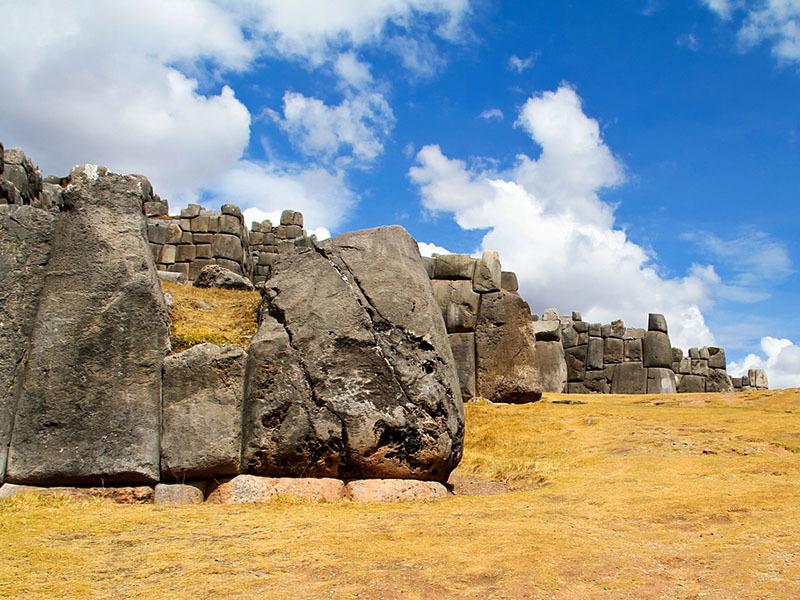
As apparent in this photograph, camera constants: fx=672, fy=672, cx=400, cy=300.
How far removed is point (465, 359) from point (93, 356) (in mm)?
9001

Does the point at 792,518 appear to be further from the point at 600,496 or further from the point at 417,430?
the point at 417,430

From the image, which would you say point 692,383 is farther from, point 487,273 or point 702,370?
point 487,273

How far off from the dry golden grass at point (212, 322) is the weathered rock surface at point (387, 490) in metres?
1.78

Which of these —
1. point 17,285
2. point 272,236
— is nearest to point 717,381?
point 272,236

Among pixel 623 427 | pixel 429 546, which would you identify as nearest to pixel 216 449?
pixel 429 546

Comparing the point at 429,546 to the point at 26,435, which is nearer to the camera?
the point at 429,546

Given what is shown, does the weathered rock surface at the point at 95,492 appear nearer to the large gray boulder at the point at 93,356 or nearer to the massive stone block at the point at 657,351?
the large gray boulder at the point at 93,356

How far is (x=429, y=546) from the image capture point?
12.5 ft

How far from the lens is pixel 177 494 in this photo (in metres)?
5.18

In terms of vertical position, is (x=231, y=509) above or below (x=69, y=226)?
below

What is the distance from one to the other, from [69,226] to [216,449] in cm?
220

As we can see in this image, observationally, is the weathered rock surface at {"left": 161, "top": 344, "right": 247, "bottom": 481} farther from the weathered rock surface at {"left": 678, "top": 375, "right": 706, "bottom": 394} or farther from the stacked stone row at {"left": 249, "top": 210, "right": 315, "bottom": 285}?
the weathered rock surface at {"left": 678, "top": 375, "right": 706, "bottom": 394}

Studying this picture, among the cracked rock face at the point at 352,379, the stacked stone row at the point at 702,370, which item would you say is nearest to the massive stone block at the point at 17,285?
the cracked rock face at the point at 352,379

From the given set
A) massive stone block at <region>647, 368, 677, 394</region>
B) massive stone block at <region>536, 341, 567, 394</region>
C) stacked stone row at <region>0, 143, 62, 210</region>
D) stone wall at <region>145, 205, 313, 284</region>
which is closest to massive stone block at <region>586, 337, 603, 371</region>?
massive stone block at <region>647, 368, 677, 394</region>
